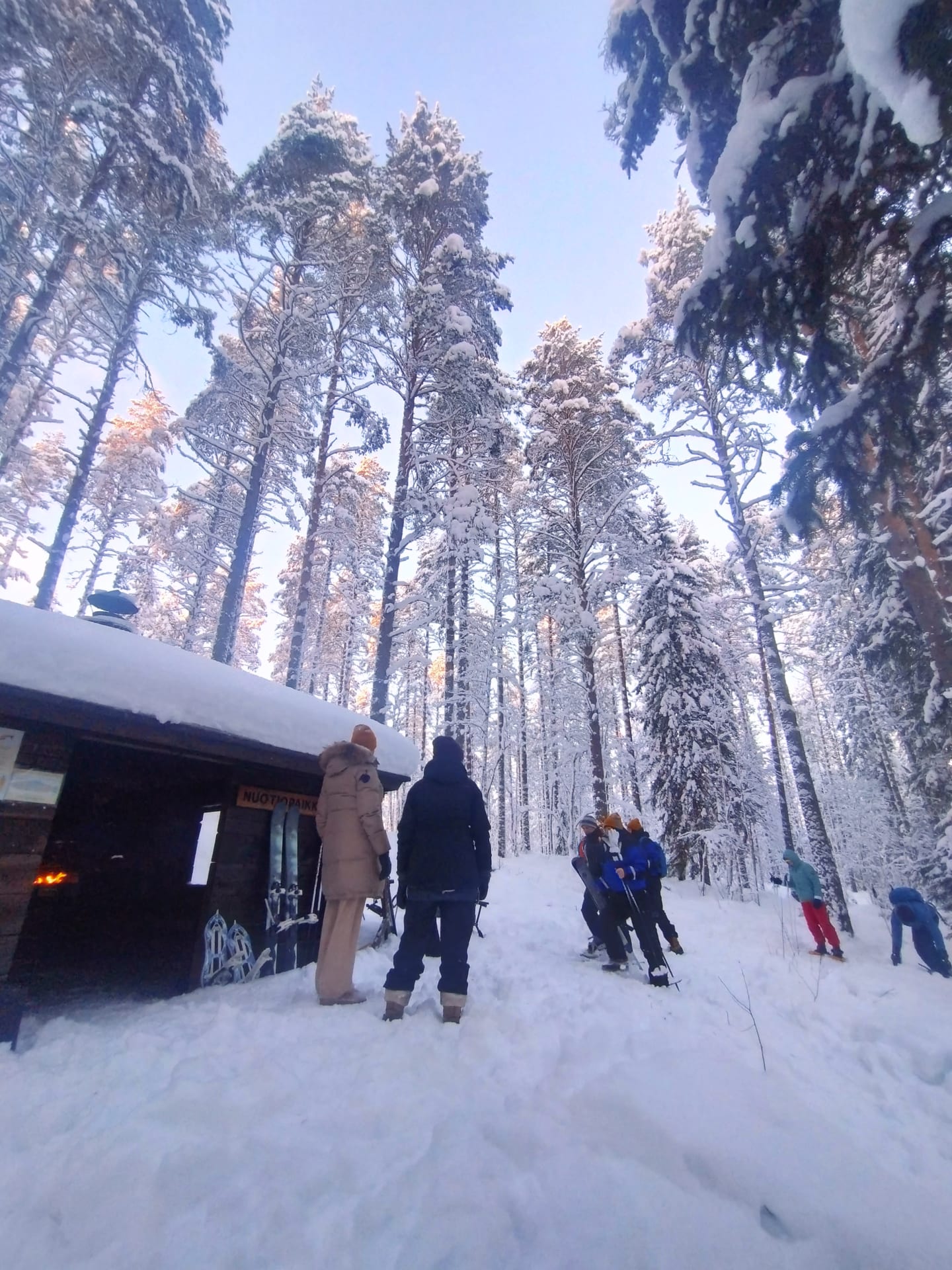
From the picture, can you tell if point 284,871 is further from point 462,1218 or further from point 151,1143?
point 462,1218

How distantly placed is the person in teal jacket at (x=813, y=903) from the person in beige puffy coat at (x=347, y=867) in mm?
7007

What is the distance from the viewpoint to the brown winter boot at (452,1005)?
4.04m

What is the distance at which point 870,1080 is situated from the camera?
142 inches

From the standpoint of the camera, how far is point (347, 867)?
4645 millimetres

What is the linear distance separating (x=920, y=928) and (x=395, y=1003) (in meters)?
8.07

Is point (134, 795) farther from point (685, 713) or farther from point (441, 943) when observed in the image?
point (685, 713)

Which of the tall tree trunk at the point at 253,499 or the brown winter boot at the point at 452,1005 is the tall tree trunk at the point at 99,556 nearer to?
the tall tree trunk at the point at 253,499

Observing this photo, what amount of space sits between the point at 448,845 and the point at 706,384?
13874 mm

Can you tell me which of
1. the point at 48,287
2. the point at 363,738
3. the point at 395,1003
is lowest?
the point at 395,1003

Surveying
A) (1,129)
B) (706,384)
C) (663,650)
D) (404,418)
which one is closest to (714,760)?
(663,650)

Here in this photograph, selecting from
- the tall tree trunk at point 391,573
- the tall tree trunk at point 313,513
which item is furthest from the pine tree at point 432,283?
the tall tree trunk at point 313,513

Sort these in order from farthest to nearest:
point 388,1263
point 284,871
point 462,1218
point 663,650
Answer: point 663,650 < point 284,871 < point 462,1218 < point 388,1263

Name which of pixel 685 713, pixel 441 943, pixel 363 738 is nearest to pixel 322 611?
pixel 685 713

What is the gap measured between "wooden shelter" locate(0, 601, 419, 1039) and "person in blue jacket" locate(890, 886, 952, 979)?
7.63 m
